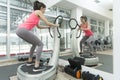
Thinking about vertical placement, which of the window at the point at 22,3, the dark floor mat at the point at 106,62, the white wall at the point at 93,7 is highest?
the window at the point at 22,3

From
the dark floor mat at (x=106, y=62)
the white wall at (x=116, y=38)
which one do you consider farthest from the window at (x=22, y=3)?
the white wall at (x=116, y=38)

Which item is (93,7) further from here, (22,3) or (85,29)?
(22,3)

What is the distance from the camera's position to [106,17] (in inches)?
120

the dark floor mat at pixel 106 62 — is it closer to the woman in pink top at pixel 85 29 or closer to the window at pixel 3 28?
the woman in pink top at pixel 85 29

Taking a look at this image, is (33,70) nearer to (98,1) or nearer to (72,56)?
(72,56)

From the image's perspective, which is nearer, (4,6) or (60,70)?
(60,70)

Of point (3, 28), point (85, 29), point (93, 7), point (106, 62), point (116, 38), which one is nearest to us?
point (116, 38)

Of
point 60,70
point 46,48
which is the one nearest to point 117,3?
point 60,70

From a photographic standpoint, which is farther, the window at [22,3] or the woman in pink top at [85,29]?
the window at [22,3]

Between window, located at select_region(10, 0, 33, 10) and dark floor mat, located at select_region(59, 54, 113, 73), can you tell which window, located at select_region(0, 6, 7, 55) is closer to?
window, located at select_region(10, 0, 33, 10)

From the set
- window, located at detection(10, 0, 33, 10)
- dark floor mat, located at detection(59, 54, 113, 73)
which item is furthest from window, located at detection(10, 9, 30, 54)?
dark floor mat, located at detection(59, 54, 113, 73)

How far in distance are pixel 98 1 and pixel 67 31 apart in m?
1.40

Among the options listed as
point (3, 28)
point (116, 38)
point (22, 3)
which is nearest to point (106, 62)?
point (116, 38)

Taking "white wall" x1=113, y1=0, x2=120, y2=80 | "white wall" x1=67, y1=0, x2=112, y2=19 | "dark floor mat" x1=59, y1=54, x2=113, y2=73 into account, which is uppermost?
"white wall" x1=67, y1=0, x2=112, y2=19
